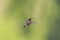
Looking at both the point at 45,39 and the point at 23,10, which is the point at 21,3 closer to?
the point at 23,10

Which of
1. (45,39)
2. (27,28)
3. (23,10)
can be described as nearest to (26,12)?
(23,10)

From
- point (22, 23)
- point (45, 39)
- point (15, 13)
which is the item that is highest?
point (15, 13)

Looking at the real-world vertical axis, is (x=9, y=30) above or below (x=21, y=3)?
below

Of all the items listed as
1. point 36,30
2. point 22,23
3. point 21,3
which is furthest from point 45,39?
point 21,3

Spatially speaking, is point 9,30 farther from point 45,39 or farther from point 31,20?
point 45,39

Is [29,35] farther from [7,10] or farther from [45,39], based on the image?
[7,10]

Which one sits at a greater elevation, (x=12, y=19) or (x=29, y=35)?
(x=12, y=19)
